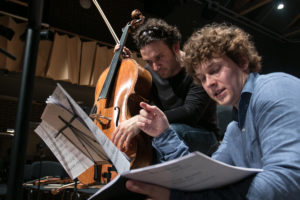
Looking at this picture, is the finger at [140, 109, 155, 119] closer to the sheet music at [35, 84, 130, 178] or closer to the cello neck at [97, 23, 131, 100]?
the sheet music at [35, 84, 130, 178]

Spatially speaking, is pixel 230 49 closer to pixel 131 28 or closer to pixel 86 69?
pixel 131 28

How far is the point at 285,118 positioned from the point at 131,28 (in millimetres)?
1483

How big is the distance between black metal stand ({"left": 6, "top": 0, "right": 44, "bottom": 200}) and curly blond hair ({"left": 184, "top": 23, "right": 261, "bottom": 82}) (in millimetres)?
613

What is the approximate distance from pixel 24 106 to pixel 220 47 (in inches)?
28.9

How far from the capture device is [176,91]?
1.76 meters

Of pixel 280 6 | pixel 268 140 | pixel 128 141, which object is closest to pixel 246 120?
pixel 268 140

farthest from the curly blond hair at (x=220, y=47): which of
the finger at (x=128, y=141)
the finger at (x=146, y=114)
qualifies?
the finger at (x=128, y=141)

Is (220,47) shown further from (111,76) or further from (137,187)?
(111,76)

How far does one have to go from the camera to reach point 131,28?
200 centimetres

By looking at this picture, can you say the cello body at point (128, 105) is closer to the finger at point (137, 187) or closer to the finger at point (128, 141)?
the finger at point (128, 141)

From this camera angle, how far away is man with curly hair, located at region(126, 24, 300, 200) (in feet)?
2.01

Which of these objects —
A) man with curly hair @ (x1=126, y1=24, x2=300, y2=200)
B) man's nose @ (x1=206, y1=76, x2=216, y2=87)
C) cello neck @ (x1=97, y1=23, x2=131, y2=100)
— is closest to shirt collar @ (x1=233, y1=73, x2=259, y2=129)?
man with curly hair @ (x1=126, y1=24, x2=300, y2=200)

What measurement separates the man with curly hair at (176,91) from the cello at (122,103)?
12cm

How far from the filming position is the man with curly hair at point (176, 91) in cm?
155
